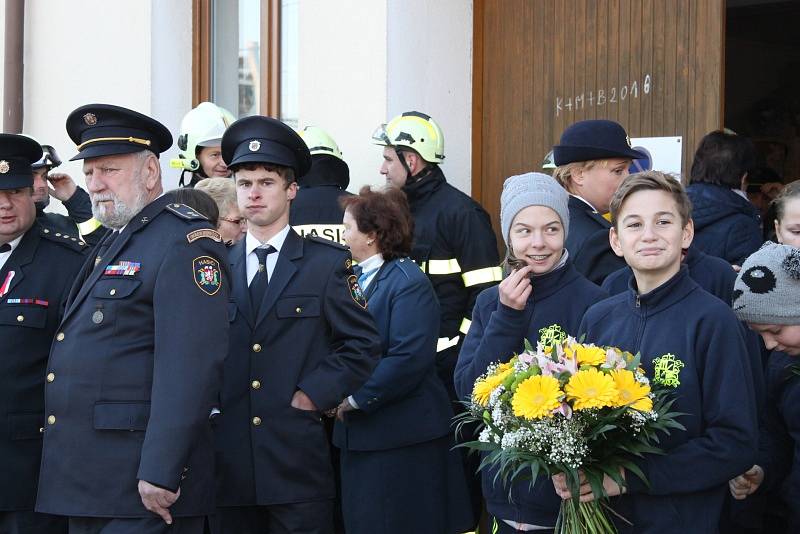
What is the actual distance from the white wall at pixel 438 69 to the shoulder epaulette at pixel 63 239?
7.39 feet

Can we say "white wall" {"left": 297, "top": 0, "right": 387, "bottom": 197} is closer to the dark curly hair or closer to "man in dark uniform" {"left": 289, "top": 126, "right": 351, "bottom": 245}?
"man in dark uniform" {"left": 289, "top": 126, "right": 351, "bottom": 245}

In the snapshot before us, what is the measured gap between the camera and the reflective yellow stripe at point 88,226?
6.68 meters

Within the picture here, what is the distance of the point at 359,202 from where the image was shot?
5570 mm

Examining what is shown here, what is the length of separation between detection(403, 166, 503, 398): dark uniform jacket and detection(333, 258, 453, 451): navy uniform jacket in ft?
2.22

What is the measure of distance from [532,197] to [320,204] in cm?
225

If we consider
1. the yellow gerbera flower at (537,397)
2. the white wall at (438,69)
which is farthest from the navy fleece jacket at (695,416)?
the white wall at (438,69)

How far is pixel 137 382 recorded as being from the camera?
393 centimetres

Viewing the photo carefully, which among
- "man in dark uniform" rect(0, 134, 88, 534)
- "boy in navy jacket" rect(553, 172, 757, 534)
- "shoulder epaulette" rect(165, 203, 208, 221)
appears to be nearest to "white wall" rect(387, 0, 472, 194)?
"man in dark uniform" rect(0, 134, 88, 534)

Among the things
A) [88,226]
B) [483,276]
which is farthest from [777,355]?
[88,226]

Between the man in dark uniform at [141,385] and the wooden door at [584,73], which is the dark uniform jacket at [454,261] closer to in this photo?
the wooden door at [584,73]

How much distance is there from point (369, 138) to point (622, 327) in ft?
11.8

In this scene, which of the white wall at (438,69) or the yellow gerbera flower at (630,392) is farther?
the white wall at (438,69)

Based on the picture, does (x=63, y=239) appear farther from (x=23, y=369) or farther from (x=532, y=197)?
(x=532, y=197)

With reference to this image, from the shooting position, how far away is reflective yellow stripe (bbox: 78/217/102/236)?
6.68 metres
